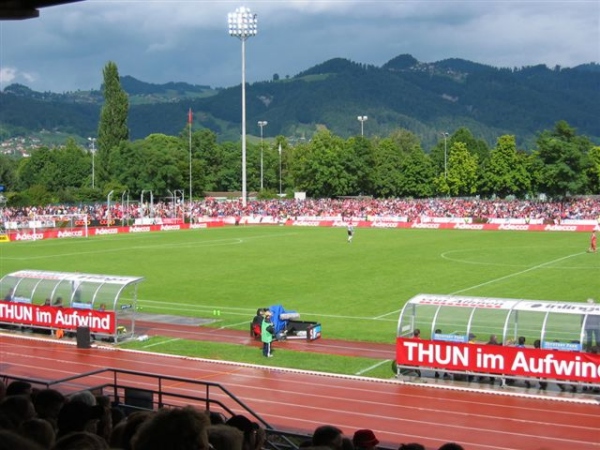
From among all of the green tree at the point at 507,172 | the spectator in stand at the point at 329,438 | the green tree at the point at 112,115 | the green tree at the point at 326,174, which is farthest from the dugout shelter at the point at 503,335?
the green tree at the point at 112,115

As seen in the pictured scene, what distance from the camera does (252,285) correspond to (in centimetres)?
4178

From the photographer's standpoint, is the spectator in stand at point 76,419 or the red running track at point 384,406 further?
the red running track at point 384,406

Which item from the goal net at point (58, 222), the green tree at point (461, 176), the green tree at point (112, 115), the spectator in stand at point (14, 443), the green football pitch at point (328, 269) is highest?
the green tree at point (112, 115)

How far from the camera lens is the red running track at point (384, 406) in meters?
17.7

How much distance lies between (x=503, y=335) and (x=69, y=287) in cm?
1583

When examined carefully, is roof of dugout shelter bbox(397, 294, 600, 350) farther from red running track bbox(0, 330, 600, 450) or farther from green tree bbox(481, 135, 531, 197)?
green tree bbox(481, 135, 531, 197)

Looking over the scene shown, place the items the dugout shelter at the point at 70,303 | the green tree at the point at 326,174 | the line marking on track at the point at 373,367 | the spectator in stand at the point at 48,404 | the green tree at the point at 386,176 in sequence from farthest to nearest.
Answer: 1. the green tree at the point at 386,176
2. the green tree at the point at 326,174
3. the dugout shelter at the point at 70,303
4. the line marking on track at the point at 373,367
5. the spectator in stand at the point at 48,404

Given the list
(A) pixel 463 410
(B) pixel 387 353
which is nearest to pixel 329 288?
(B) pixel 387 353

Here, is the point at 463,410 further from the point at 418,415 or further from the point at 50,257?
the point at 50,257

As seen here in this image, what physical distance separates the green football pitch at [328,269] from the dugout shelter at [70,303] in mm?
4798

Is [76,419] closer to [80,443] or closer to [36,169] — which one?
[80,443]

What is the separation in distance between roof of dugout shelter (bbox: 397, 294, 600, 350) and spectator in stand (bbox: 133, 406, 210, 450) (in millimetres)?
18597

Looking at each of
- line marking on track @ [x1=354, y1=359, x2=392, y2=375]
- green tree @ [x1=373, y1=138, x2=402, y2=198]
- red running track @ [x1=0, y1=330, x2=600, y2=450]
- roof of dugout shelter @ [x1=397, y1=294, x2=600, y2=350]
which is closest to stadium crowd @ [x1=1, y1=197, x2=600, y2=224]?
green tree @ [x1=373, y1=138, x2=402, y2=198]

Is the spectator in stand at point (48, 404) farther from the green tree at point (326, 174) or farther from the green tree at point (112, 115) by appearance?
the green tree at point (112, 115)
